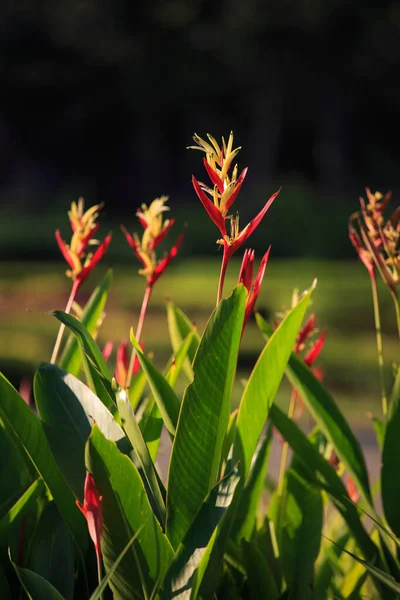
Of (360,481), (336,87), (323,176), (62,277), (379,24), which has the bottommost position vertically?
(62,277)

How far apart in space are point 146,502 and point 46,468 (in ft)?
0.68

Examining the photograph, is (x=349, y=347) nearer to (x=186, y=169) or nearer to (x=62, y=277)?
(x=62, y=277)

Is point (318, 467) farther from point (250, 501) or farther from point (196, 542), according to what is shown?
point (196, 542)

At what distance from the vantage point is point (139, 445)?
3.29ft

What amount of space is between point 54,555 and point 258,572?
11.5 inches

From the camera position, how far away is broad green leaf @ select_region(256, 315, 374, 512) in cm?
133

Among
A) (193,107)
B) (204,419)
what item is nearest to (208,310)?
(204,419)

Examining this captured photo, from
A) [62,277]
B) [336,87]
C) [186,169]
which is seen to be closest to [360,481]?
[62,277]

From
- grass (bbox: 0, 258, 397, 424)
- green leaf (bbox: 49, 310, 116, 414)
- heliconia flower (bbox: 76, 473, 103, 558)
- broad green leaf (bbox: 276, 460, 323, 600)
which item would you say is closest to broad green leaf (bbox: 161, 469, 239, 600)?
heliconia flower (bbox: 76, 473, 103, 558)

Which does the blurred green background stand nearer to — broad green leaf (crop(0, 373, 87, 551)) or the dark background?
the dark background

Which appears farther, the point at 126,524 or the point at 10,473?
the point at 10,473

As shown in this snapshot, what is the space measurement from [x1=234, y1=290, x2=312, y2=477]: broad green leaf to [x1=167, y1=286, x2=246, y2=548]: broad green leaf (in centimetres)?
7

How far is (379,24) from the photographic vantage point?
18031mm

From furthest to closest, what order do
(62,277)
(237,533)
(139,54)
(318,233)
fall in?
(139,54) → (318,233) → (62,277) → (237,533)
